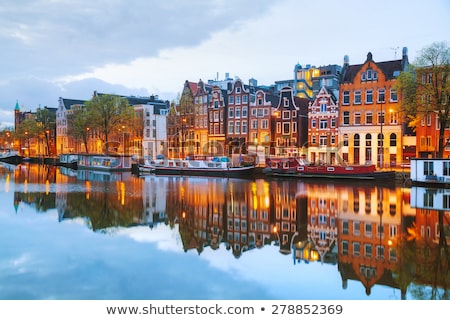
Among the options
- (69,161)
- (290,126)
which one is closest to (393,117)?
(290,126)

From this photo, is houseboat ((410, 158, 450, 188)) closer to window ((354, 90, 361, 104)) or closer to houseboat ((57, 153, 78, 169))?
window ((354, 90, 361, 104))

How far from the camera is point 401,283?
10258 mm

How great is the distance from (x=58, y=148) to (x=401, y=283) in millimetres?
89518

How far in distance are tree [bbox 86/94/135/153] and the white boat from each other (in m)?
9.96

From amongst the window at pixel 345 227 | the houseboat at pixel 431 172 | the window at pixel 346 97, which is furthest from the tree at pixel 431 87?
the window at pixel 345 227

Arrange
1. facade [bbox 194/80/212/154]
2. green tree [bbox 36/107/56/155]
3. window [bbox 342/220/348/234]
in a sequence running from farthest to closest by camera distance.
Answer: green tree [bbox 36/107/56/155] → facade [bbox 194/80/212/154] → window [bbox 342/220/348/234]

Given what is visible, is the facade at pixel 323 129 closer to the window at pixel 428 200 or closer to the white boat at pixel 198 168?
the white boat at pixel 198 168

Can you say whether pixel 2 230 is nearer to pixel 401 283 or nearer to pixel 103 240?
pixel 103 240

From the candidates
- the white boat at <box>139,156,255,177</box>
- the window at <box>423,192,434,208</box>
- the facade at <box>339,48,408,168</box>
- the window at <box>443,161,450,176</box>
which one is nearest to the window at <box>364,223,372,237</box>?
the window at <box>423,192,434,208</box>

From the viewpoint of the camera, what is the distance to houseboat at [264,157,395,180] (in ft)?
120

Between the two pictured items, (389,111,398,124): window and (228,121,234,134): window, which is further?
(228,121,234,134): window

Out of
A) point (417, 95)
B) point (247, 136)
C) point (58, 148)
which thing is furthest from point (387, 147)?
point (58, 148)

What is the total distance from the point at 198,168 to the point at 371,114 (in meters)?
17.8

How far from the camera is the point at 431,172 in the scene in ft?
102
